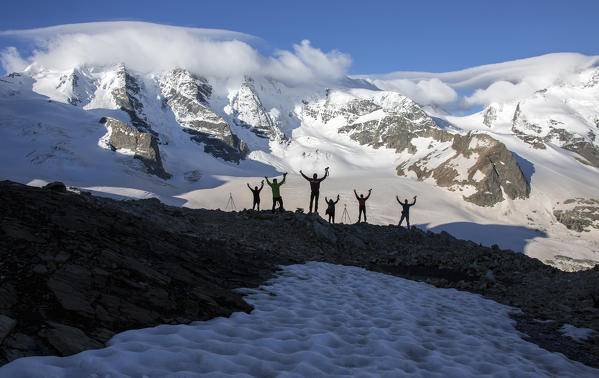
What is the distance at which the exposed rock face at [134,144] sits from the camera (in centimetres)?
15050

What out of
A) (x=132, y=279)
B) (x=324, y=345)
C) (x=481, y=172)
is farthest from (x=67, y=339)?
(x=481, y=172)

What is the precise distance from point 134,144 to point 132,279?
165m

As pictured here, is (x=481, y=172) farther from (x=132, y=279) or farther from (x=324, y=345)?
(x=132, y=279)

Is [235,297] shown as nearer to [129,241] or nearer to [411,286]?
[129,241]

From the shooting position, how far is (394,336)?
5.32 metres

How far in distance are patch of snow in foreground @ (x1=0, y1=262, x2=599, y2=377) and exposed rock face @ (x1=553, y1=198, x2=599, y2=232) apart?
133413 millimetres

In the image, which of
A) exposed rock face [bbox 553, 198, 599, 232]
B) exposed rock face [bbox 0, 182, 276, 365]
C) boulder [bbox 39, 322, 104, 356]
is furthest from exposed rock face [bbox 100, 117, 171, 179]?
boulder [bbox 39, 322, 104, 356]

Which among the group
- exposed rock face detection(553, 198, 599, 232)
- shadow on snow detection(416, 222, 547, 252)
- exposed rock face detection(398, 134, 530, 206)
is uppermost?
exposed rock face detection(398, 134, 530, 206)

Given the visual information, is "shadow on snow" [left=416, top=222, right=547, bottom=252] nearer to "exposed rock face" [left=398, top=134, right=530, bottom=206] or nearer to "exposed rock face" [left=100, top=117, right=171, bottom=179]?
"exposed rock face" [left=398, top=134, right=530, bottom=206]

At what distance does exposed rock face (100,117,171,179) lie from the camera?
150 metres

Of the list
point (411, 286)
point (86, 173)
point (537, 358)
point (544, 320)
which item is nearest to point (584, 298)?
point (544, 320)

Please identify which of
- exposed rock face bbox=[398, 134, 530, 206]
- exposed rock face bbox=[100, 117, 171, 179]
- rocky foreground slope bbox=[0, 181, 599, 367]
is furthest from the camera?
exposed rock face bbox=[100, 117, 171, 179]

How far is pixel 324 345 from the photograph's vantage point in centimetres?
468

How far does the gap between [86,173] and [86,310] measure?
132046mm
